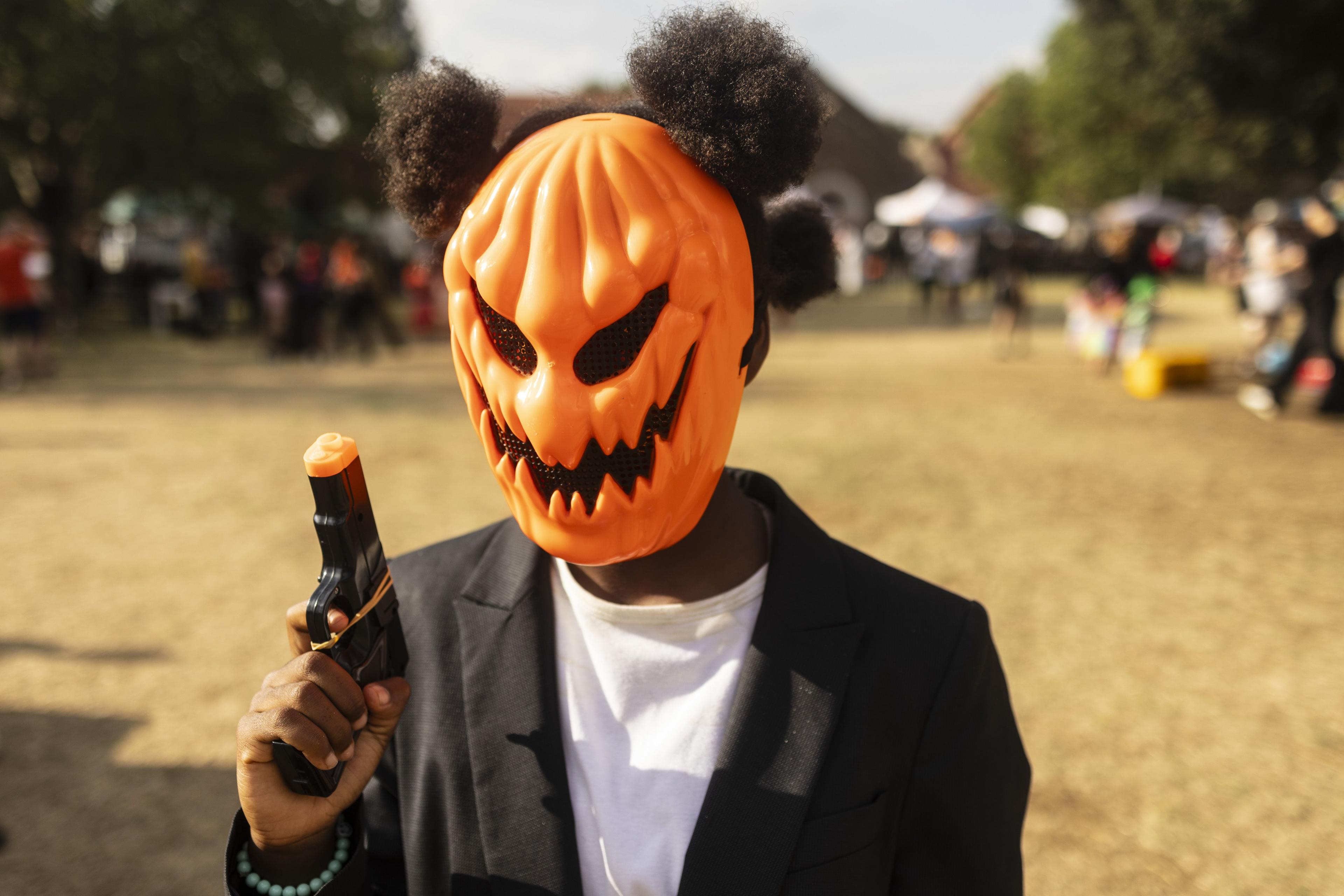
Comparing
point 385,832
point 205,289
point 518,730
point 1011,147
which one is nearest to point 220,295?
point 205,289

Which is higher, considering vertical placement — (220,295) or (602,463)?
(602,463)

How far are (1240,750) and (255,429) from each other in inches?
339

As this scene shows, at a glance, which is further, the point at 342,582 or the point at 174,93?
the point at 174,93

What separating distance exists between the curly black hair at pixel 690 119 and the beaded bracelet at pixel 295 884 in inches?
34.1

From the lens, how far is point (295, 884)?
125 centimetres

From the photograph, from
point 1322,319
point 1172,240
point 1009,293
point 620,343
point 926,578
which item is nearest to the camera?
point 620,343

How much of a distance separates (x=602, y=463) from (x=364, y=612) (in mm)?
358

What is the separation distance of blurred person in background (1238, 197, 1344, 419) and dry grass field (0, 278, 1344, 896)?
1.63 feet

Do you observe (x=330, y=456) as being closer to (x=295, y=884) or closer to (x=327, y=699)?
(x=327, y=699)

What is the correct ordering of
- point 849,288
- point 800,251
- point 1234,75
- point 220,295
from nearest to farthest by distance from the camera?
point 800,251, point 1234,75, point 220,295, point 849,288

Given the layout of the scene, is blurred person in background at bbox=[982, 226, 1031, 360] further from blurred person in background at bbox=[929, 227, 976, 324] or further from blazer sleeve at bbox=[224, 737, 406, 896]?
blazer sleeve at bbox=[224, 737, 406, 896]

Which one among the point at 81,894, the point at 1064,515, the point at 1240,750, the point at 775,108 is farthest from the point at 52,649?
the point at 1064,515

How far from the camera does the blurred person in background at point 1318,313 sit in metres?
9.16

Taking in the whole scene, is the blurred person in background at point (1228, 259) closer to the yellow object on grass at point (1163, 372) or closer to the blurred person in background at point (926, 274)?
the yellow object on grass at point (1163, 372)
